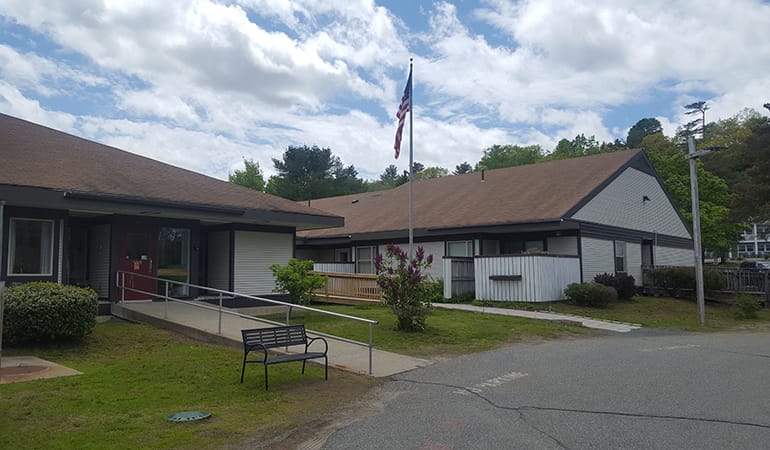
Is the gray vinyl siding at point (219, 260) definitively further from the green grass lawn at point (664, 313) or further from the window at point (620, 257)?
the window at point (620, 257)

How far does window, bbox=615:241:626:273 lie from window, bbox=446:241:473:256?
638 centimetres

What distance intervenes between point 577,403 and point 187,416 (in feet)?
15.9

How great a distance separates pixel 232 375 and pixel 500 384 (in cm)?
417

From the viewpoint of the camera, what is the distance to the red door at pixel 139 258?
1673cm

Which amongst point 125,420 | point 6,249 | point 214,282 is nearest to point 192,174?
point 214,282

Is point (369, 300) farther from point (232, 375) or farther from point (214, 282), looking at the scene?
point (232, 375)

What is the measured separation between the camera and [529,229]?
23422mm

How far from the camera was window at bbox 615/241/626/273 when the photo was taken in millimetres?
26141

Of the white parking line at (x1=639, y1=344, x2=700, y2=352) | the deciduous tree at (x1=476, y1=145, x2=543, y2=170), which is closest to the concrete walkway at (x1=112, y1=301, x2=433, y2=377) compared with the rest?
the white parking line at (x1=639, y1=344, x2=700, y2=352)

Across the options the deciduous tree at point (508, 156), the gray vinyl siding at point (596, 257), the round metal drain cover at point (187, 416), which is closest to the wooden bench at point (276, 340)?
the round metal drain cover at point (187, 416)

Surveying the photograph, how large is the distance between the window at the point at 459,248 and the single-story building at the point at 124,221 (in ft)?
23.0

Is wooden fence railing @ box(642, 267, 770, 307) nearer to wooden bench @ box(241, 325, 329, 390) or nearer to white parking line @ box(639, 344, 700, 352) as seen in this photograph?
white parking line @ box(639, 344, 700, 352)

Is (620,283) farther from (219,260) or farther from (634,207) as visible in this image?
(219,260)

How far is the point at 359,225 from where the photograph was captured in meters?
30.2
